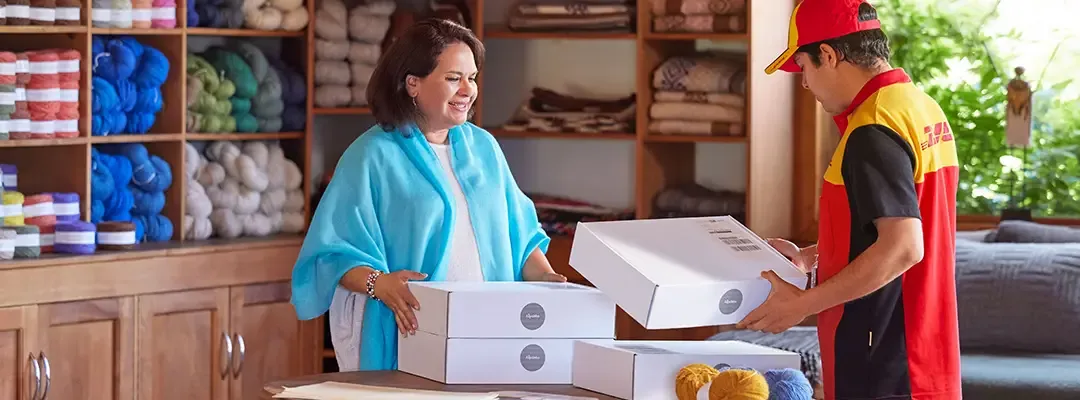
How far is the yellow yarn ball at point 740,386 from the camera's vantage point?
2.01 metres

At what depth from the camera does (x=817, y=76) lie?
7.44 ft

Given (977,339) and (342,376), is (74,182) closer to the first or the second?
(342,376)

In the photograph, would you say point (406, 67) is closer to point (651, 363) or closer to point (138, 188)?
point (651, 363)

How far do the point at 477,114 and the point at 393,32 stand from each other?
372 mm

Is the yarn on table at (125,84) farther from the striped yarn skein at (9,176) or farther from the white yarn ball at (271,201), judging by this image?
the white yarn ball at (271,201)

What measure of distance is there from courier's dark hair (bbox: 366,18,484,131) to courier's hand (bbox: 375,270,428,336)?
1.19 ft

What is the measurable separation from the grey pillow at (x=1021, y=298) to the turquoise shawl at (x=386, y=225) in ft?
5.37

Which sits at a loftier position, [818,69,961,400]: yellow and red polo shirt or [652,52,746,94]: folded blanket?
[652,52,746,94]: folded blanket

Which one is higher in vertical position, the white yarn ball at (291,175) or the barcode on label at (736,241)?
the white yarn ball at (291,175)

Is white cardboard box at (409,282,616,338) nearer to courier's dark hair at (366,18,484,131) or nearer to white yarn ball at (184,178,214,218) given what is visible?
courier's dark hair at (366,18,484,131)

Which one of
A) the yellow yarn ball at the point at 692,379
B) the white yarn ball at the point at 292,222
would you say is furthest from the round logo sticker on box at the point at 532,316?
the white yarn ball at the point at 292,222

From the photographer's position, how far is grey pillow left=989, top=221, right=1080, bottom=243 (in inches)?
163

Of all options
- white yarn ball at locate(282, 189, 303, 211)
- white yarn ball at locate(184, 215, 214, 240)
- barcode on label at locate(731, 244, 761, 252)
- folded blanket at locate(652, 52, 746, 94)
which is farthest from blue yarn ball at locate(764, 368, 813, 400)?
white yarn ball at locate(282, 189, 303, 211)

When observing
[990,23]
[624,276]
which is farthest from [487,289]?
[990,23]
